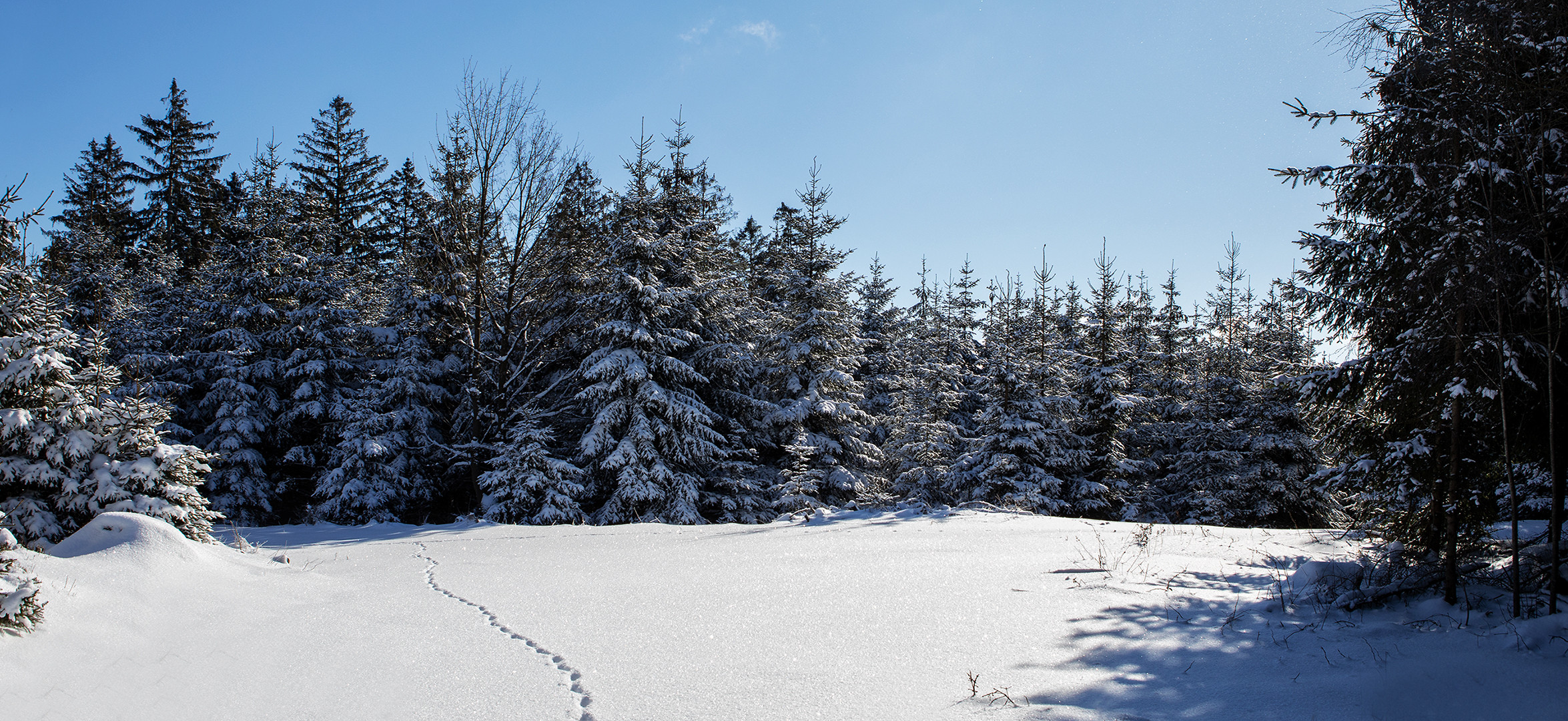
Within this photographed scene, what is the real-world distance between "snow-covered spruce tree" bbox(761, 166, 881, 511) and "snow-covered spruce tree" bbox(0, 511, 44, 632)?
519 inches

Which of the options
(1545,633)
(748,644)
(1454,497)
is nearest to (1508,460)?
(1454,497)

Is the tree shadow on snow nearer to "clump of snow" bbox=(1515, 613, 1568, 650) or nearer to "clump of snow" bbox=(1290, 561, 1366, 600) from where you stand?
"clump of snow" bbox=(1515, 613, 1568, 650)

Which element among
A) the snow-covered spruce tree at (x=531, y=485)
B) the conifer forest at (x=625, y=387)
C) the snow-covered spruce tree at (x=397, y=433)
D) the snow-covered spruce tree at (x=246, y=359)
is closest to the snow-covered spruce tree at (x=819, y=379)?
the conifer forest at (x=625, y=387)

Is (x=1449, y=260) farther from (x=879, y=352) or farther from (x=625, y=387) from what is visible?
(x=879, y=352)

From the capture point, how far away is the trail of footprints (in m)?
3.27

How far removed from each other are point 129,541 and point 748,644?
447cm

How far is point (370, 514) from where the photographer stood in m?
15.7

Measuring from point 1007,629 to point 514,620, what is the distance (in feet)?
10.9

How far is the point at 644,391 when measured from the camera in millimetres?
15141

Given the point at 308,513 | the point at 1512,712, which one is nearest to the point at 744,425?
the point at 308,513

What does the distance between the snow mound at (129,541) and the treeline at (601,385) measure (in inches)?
339

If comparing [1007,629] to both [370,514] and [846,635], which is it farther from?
[370,514]

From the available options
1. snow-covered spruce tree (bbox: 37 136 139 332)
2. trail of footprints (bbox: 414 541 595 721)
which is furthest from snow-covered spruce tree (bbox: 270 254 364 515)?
trail of footprints (bbox: 414 541 595 721)

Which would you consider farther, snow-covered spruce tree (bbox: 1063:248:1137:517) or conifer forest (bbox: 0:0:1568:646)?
snow-covered spruce tree (bbox: 1063:248:1137:517)
